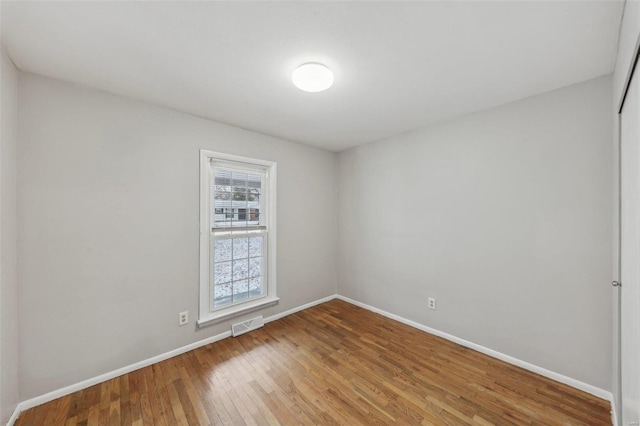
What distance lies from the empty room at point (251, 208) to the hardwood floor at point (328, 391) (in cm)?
2

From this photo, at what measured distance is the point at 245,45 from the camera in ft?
5.13

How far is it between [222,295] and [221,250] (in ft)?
1.71

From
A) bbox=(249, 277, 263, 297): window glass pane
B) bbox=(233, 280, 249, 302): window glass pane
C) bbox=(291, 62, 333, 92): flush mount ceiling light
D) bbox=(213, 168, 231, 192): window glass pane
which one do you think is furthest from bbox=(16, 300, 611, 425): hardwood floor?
bbox=(291, 62, 333, 92): flush mount ceiling light

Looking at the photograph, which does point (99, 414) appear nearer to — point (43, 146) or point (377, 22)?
point (43, 146)

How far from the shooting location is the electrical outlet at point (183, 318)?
252 cm

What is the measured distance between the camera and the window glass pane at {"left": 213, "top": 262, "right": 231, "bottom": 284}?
111 inches

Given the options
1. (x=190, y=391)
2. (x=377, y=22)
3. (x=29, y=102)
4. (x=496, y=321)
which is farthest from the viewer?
(x=496, y=321)

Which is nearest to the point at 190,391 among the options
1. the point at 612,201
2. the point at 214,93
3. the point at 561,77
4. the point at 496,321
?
the point at 214,93

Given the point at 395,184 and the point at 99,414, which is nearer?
the point at 99,414

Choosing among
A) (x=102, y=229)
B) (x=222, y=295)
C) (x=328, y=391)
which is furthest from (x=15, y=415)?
(x=328, y=391)

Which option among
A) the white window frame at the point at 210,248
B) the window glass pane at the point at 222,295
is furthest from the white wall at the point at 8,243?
the window glass pane at the point at 222,295

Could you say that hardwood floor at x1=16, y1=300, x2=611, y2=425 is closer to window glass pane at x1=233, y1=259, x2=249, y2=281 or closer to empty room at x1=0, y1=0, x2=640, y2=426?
empty room at x1=0, y1=0, x2=640, y2=426

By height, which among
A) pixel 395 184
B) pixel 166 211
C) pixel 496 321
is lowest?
pixel 496 321

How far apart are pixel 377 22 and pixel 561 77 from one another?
1.63m
